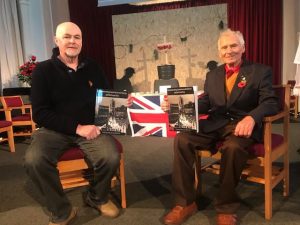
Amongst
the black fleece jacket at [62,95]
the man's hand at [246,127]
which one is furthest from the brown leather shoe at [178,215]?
the black fleece jacket at [62,95]

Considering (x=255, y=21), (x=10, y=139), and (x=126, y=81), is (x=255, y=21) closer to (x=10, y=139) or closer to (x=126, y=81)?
(x=126, y=81)

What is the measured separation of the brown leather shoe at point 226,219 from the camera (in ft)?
6.41

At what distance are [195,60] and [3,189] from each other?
432 centimetres

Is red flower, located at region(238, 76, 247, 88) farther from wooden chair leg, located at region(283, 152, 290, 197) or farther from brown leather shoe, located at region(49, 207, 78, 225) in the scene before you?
brown leather shoe, located at region(49, 207, 78, 225)

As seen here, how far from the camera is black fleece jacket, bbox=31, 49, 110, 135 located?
2125 mm

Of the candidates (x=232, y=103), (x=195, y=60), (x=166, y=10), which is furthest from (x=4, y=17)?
(x=232, y=103)

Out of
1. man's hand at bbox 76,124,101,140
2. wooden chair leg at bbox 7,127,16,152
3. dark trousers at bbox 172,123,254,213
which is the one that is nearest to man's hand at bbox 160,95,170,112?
dark trousers at bbox 172,123,254,213

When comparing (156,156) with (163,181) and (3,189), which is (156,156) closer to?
(163,181)

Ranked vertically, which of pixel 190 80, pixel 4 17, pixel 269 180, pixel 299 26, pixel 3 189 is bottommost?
pixel 3 189

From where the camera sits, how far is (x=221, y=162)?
2002 millimetres

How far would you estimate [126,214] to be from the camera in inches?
88.7

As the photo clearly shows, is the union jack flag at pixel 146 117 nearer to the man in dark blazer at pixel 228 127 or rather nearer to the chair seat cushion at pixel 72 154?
the man in dark blazer at pixel 228 127

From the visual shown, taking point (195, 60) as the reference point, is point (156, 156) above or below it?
below

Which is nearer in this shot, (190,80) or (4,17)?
(4,17)
